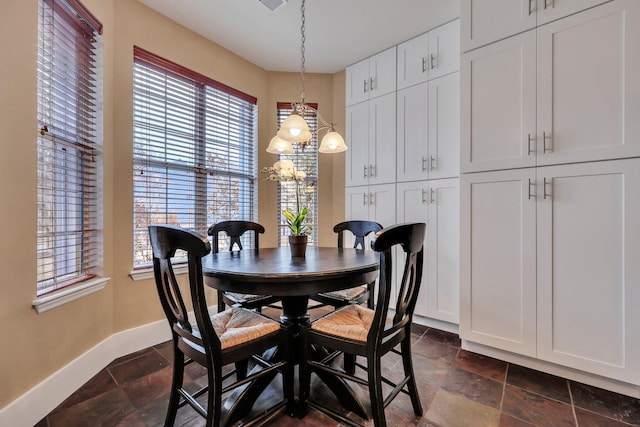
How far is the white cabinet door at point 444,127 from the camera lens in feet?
8.28

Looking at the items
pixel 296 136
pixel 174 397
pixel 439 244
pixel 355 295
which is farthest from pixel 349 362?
pixel 296 136

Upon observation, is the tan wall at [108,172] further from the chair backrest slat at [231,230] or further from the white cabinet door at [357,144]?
the chair backrest slat at [231,230]

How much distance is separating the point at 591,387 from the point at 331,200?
2.70 m

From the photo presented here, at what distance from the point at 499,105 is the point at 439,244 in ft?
4.03

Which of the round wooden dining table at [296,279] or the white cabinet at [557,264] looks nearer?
the round wooden dining table at [296,279]

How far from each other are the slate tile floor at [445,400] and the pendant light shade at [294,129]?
63.0 inches

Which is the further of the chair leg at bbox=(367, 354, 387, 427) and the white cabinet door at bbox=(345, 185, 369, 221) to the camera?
the white cabinet door at bbox=(345, 185, 369, 221)

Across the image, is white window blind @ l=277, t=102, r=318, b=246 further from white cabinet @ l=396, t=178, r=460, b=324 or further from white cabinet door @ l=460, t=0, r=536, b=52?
white cabinet door @ l=460, t=0, r=536, b=52

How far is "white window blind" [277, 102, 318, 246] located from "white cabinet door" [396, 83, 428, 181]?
1108 mm

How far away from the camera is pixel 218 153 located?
9.84ft

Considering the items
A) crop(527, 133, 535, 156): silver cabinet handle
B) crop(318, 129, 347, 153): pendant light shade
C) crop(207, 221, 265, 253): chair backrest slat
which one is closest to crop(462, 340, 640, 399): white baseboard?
Answer: crop(527, 133, 535, 156): silver cabinet handle

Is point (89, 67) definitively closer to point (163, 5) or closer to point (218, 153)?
point (163, 5)

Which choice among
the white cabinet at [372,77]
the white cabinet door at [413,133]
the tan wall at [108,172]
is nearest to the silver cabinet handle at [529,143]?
the white cabinet door at [413,133]

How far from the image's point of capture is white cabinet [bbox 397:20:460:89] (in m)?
2.54
